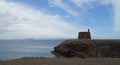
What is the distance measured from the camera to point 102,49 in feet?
106

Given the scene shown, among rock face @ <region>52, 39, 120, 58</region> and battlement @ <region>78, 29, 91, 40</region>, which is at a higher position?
battlement @ <region>78, 29, 91, 40</region>

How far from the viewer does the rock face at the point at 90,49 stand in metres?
32.3

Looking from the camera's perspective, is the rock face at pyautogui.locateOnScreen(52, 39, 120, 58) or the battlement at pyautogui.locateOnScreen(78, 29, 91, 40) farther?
the battlement at pyautogui.locateOnScreen(78, 29, 91, 40)

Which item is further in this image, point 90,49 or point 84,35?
point 84,35

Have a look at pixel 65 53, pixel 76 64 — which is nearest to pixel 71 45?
pixel 65 53

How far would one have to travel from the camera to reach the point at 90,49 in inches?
1346

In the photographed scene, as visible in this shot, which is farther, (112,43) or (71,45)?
(71,45)

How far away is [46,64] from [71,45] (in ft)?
70.3

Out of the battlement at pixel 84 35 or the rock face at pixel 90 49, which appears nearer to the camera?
the rock face at pixel 90 49

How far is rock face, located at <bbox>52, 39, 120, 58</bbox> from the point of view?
106 feet

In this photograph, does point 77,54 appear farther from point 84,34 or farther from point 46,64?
point 46,64

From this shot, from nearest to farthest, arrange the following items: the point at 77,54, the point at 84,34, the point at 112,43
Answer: the point at 112,43, the point at 77,54, the point at 84,34

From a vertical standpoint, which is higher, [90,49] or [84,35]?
[84,35]

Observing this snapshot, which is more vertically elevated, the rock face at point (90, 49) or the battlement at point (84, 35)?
the battlement at point (84, 35)
